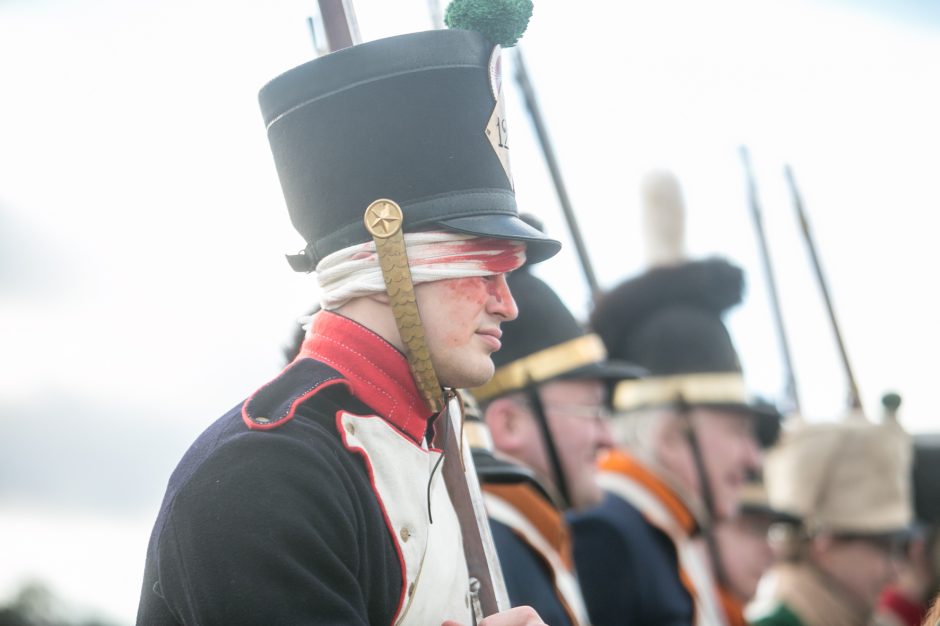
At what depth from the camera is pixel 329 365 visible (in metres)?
3.00

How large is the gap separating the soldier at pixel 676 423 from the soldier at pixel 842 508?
1.31m

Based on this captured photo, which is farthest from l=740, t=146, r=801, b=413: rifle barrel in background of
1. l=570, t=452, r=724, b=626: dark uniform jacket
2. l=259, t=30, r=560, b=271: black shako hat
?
l=259, t=30, r=560, b=271: black shako hat

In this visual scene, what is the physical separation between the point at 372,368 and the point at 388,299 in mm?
163

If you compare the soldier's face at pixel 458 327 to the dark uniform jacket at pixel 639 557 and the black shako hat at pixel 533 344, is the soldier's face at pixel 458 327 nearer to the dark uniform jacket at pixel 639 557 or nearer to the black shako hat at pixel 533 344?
the black shako hat at pixel 533 344

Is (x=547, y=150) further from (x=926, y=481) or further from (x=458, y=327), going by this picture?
(x=458, y=327)

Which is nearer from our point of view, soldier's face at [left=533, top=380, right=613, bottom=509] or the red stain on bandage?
the red stain on bandage

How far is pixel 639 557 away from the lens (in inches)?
221

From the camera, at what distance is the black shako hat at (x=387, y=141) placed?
9.89 ft

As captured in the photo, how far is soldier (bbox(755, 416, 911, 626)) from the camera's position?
8.08 metres

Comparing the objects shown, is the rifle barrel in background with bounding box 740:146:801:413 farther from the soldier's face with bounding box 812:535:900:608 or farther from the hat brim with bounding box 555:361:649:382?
the hat brim with bounding box 555:361:649:382

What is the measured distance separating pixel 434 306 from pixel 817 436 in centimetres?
617

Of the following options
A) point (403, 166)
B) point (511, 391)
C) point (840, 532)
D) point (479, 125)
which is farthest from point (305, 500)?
point (840, 532)

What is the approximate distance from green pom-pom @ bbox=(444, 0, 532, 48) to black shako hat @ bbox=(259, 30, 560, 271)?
0.08 metres

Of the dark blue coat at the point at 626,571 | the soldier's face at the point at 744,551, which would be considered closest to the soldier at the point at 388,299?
the dark blue coat at the point at 626,571
